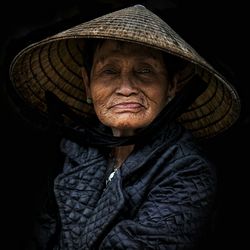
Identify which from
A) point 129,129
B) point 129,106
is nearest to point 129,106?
point 129,106

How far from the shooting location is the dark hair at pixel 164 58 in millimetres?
2299

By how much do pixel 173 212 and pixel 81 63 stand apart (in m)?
1.01

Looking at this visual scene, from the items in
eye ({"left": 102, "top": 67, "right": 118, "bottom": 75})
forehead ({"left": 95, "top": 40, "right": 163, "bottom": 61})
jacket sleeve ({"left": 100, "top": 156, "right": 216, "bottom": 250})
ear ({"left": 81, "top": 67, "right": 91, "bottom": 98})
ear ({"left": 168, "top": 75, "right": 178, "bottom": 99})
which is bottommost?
jacket sleeve ({"left": 100, "top": 156, "right": 216, "bottom": 250})

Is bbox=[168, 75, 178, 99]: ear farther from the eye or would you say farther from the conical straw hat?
the eye

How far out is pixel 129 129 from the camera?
90.5 inches

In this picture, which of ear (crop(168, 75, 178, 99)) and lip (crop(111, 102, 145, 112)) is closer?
lip (crop(111, 102, 145, 112))

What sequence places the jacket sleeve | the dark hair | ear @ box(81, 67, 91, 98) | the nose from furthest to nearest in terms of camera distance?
1. ear @ box(81, 67, 91, 98)
2. the dark hair
3. the nose
4. the jacket sleeve

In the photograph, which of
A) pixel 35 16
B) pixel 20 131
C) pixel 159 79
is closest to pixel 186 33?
pixel 159 79

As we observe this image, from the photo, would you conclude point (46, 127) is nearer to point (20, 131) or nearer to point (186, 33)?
point (20, 131)

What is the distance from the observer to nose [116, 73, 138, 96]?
2160 mm

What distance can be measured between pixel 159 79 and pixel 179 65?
17cm

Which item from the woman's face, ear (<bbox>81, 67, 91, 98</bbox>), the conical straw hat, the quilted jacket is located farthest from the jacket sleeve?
ear (<bbox>81, 67, 91, 98</bbox>)

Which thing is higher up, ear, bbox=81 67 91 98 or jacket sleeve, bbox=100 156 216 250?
ear, bbox=81 67 91 98

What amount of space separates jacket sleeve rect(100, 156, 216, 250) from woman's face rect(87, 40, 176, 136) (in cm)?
27
